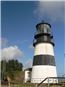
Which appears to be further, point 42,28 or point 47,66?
point 42,28

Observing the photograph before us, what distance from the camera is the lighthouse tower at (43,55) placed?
23.7 meters

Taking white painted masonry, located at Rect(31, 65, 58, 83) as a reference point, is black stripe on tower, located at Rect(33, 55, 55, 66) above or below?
above

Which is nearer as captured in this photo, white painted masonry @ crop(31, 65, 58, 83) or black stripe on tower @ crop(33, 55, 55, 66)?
white painted masonry @ crop(31, 65, 58, 83)

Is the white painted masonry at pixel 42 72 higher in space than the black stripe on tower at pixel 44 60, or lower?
lower

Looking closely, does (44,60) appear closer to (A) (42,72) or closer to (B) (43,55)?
(B) (43,55)

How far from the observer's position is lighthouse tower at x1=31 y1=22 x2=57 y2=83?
2369 centimetres

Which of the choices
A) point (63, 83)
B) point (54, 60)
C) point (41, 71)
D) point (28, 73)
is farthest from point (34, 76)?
point (63, 83)

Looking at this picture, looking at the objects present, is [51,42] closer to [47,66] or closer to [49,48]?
[49,48]

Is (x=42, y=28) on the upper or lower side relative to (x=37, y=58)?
upper

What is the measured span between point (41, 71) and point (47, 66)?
0.75 metres

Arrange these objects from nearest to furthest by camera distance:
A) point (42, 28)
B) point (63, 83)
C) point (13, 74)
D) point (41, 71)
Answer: point (63, 83)
point (41, 71)
point (42, 28)
point (13, 74)

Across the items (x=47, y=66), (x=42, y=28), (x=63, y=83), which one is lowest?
(x=63, y=83)

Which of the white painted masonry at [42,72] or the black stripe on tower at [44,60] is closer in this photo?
the white painted masonry at [42,72]

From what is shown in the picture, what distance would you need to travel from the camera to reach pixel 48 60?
939 inches
